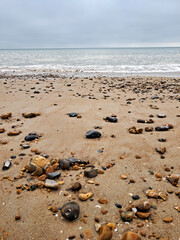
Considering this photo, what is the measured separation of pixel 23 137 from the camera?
3568 mm

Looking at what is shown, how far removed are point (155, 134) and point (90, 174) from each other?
1838 millimetres

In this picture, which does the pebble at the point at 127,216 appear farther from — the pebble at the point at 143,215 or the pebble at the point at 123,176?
the pebble at the point at 123,176

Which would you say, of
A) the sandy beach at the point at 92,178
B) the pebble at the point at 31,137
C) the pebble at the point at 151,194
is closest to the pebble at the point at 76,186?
the sandy beach at the point at 92,178

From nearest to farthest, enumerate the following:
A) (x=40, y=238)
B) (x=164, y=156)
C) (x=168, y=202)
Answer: (x=40, y=238)
(x=168, y=202)
(x=164, y=156)

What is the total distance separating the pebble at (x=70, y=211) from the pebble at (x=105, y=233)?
295mm

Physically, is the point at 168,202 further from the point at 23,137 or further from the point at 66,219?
the point at 23,137

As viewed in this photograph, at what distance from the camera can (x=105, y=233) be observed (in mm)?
1625

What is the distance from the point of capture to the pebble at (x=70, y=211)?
1.79 m

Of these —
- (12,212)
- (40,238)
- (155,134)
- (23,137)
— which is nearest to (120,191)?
(40,238)

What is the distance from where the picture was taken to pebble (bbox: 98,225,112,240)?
1602mm

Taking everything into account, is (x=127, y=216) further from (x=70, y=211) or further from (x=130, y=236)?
(x=70, y=211)

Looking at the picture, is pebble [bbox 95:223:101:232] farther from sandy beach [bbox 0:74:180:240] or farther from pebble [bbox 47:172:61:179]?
pebble [bbox 47:172:61:179]

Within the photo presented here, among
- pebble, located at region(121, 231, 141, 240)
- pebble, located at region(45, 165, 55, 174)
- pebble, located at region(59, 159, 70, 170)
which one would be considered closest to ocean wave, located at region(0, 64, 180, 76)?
pebble, located at region(59, 159, 70, 170)

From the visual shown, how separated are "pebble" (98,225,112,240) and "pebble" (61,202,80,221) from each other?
0.30 meters
